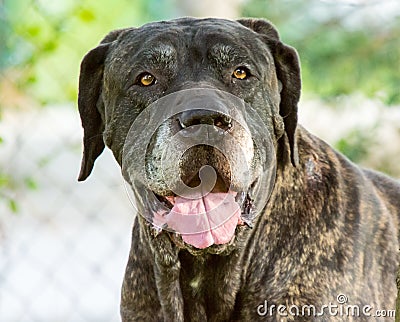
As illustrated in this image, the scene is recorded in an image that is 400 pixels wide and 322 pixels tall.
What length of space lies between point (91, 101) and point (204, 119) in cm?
83

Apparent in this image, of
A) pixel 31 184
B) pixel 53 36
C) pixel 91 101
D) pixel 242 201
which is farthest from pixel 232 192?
pixel 53 36

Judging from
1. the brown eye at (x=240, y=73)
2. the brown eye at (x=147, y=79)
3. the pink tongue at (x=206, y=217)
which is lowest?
the pink tongue at (x=206, y=217)

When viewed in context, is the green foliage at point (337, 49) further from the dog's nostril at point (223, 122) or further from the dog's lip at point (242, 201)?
the dog's nostril at point (223, 122)

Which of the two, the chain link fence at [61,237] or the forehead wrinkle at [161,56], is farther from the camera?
the chain link fence at [61,237]

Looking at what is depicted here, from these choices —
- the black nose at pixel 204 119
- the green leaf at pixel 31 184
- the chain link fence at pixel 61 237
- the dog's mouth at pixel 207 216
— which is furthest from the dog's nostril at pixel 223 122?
the chain link fence at pixel 61 237

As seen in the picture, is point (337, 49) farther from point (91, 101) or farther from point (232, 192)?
point (232, 192)

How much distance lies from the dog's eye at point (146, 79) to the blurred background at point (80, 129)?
7.30 feet

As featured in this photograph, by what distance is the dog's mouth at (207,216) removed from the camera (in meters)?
3.20

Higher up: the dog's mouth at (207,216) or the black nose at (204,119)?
the black nose at (204,119)

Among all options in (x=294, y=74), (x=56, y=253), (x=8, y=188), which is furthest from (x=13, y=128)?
(x=294, y=74)

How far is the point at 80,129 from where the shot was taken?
594 centimetres

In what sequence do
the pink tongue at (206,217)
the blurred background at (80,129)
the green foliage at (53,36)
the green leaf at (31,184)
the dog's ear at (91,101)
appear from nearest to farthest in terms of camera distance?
the pink tongue at (206,217) → the dog's ear at (91,101) → the green leaf at (31,184) → the green foliage at (53,36) → the blurred background at (80,129)

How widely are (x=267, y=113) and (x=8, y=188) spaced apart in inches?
103

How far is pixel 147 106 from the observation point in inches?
134
